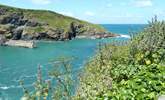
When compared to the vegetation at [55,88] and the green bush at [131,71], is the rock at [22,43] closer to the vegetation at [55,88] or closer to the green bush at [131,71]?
the green bush at [131,71]

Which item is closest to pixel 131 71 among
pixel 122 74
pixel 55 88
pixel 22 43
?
Result: pixel 122 74

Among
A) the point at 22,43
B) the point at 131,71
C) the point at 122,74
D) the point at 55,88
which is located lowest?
the point at 22,43

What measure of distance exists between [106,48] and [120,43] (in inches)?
107

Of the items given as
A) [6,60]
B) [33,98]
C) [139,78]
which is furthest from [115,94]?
[6,60]

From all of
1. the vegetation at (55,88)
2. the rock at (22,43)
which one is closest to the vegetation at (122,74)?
the vegetation at (55,88)

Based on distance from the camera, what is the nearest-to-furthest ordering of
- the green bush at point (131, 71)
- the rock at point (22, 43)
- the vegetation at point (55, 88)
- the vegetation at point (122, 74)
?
the green bush at point (131, 71) → the vegetation at point (122, 74) → the vegetation at point (55, 88) → the rock at point (22, 43)

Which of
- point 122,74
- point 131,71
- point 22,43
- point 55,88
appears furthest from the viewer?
point 22,43

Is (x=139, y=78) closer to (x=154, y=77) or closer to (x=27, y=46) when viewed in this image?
(x=154, y=77)

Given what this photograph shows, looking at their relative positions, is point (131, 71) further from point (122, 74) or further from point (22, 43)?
point (22, 43)

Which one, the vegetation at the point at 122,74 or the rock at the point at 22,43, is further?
the rock at the point at 22,43

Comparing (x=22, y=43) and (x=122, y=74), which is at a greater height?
(x=122, y=74)

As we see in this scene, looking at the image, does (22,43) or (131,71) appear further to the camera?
(22,43)

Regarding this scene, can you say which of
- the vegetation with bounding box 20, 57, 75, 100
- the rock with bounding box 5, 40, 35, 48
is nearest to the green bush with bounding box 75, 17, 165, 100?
the vegetation with bounding box 20, 57, 75, 100

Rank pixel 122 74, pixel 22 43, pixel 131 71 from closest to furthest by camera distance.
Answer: pixel 131 71 < pixel 122 74 < pixel 22 43
